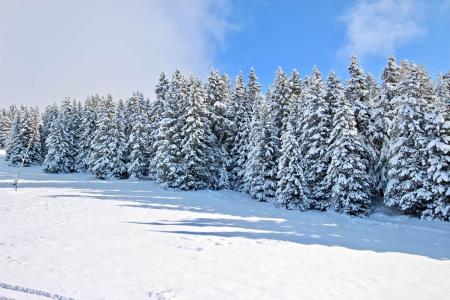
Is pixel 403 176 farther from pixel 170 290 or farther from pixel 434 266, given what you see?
pixel 170 290

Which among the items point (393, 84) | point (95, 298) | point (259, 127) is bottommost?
point (95, 298)

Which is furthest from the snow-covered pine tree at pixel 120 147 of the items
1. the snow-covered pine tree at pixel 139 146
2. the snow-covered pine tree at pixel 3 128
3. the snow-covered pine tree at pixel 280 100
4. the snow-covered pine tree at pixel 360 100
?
the snow-covered pine tree at pixel 3 128

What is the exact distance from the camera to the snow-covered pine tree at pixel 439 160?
82.1 feet

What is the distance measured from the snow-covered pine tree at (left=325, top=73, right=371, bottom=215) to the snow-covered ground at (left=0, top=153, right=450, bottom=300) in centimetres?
471

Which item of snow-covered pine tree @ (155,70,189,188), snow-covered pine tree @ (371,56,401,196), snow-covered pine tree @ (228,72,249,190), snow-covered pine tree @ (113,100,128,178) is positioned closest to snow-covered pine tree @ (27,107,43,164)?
snow-covered pine tree @ (113,100,128,178)

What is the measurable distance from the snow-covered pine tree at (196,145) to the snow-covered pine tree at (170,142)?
0.62m

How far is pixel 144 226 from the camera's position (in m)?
17.7

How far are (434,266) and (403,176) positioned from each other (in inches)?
637

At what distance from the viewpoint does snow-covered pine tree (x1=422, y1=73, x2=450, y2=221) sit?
2503 cm

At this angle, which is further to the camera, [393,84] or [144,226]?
[393,84]

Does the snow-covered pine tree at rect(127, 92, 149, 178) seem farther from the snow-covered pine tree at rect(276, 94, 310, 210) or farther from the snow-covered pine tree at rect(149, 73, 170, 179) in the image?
the snow-covered pine tree at rect(276, 94, 310, 210)

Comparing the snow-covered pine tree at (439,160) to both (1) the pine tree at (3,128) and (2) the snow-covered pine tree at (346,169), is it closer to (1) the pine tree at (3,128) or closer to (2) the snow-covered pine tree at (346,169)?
(2) the snow-covered pine tree at (346,169)

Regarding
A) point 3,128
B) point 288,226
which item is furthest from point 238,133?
point 3,128

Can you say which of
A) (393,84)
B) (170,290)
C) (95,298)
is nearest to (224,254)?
(170,290)
